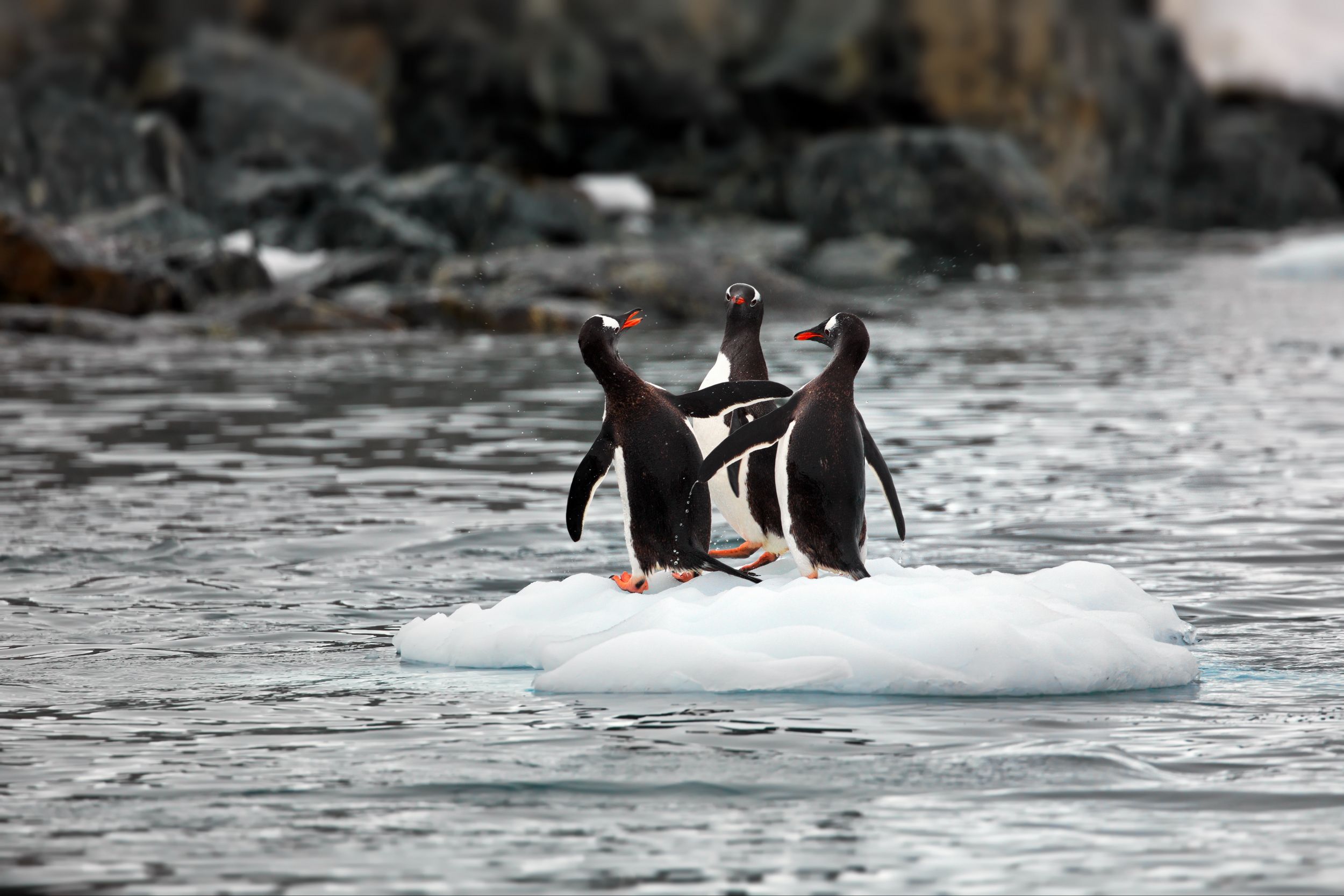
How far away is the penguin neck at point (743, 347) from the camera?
6.68 m

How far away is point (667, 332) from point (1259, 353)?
21.2ft

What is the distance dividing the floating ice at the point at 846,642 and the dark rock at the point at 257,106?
119 ft

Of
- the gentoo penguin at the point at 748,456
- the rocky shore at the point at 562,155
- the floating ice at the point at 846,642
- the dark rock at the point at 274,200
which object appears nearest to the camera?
the floating ice at the point at 846,642

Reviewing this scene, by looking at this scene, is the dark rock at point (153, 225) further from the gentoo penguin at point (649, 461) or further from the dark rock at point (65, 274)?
the gentoo penguin at point (649, 461)

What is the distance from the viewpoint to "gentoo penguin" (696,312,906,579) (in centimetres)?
581

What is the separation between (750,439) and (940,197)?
32.4 meters

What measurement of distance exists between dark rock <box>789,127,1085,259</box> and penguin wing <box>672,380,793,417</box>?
1225 inches

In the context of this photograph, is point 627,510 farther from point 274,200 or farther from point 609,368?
point 274,200

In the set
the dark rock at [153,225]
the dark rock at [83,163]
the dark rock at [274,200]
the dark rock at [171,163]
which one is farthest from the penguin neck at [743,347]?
the dark rock at [171,163]

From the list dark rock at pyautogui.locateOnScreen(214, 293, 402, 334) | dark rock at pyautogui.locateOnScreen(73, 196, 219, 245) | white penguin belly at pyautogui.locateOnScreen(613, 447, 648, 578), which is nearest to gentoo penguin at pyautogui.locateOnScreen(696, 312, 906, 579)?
white penguin belly at pyautogui.locateOnScreen(613, 447, 648, 578)

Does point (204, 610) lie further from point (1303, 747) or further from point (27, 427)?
point (27, 427)

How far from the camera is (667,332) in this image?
20688 mm

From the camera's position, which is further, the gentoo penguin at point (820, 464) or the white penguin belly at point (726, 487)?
the white penguin belly at point (726, 487)

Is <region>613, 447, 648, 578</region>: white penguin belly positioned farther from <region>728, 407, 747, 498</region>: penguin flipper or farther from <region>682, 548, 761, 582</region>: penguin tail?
<region>728, 407, 747, 498</region>: penguin flipper
